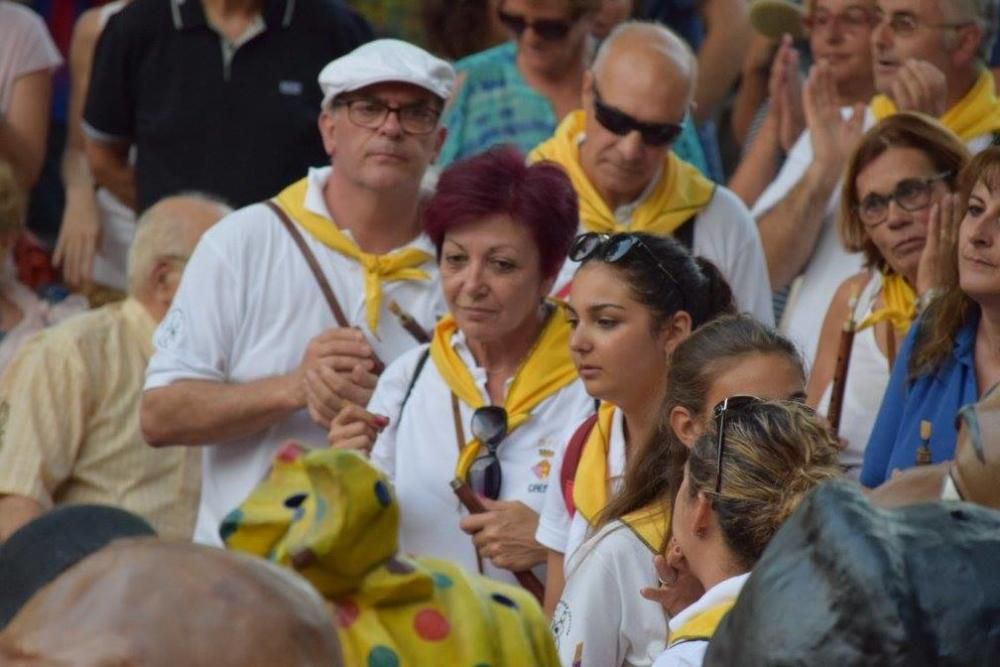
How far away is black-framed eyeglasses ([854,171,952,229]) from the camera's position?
5484 mm

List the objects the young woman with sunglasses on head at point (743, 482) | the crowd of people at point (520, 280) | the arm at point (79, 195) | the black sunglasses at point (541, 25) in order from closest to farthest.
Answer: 1. the young woman with sunglasses on head at point (743, 482)
2. the crowd of people at point (520, 280)
3. the black sunglasses at point (541, 25)
4. the arm at point (79, 195)

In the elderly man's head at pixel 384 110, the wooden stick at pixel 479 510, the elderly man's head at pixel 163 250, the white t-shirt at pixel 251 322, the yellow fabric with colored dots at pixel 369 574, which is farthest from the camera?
the elderly man's head at pixel 163 250

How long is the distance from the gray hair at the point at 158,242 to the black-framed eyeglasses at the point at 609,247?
170 cm

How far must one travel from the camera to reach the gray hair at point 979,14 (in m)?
6.18

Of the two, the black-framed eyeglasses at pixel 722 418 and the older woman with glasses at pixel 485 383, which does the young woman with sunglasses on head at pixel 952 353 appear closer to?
the older woman with glasses at pixel 485 383

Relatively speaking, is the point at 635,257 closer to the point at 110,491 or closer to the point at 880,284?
the point at 880,284

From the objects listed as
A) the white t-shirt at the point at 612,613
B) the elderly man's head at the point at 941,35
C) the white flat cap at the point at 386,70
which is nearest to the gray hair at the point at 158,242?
the white flat cap at the point at 386,70

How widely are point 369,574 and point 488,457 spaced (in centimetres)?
288

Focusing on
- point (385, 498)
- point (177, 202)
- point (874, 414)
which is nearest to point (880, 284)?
point (874, 414)

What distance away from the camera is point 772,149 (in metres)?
7.23

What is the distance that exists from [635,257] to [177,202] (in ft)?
6.70

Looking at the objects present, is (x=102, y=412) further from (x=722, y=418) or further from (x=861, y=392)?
(x=722, y=418)

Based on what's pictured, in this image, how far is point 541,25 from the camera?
6.70m

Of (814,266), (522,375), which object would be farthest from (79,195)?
(522,375)
